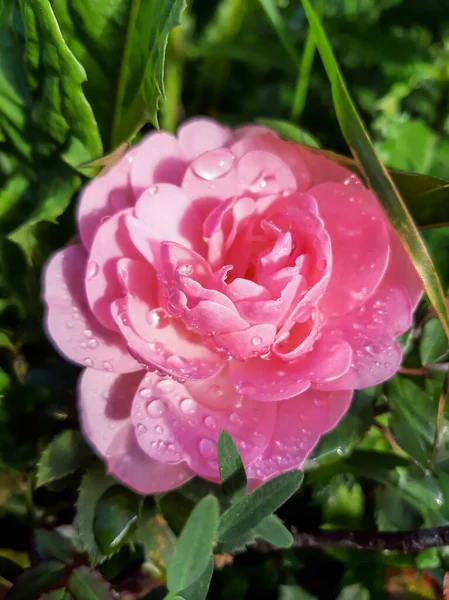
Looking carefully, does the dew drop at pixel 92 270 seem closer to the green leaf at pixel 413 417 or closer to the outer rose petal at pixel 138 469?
the outer rose petal at pixel 138 469

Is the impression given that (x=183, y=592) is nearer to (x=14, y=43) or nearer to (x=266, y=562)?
(x=266, y=562)

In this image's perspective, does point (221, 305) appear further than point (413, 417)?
No

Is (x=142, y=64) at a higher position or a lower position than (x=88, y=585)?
higher

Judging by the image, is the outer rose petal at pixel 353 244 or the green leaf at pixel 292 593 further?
the green leaf at pixel 292 593

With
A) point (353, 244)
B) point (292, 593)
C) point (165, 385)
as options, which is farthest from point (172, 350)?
point (292, 593)

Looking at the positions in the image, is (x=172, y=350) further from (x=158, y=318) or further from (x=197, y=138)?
(x=197, y=138)

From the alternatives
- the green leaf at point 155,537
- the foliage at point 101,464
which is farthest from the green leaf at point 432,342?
the green leaf at point 155,537

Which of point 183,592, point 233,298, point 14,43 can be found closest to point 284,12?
point 14,43
